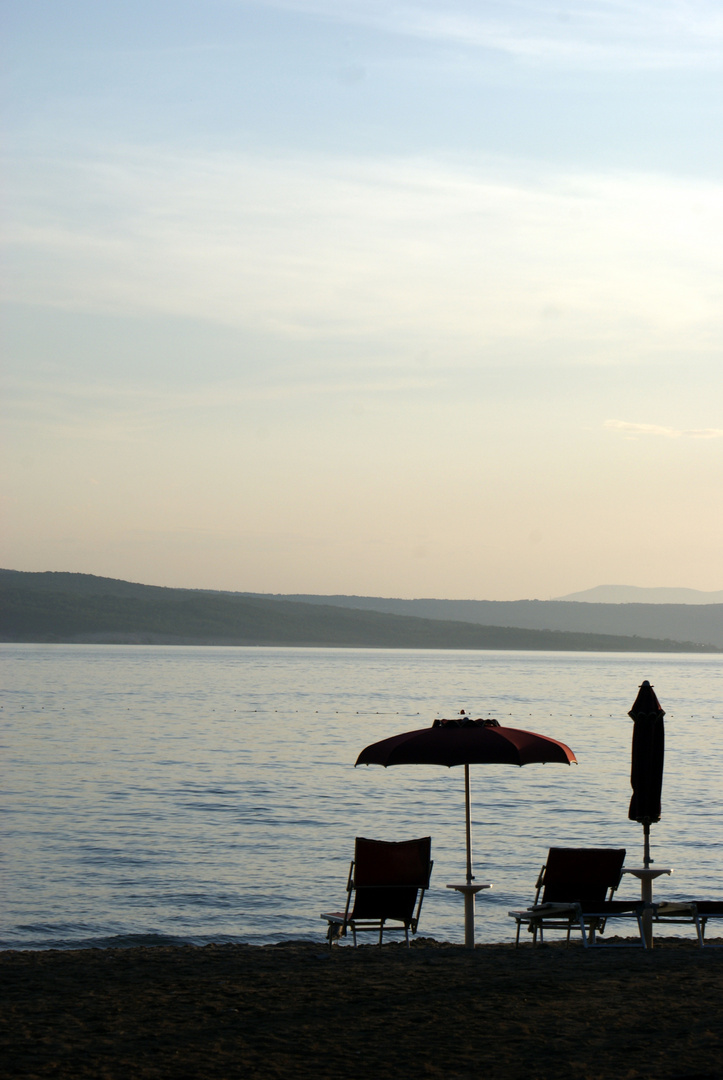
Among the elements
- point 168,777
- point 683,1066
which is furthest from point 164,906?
point 168,777

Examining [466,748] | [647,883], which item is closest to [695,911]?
[647,883]

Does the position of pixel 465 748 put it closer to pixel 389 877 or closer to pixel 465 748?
pixel 465 748

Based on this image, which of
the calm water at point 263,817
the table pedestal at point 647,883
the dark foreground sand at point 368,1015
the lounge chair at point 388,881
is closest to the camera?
the dark foreground sand at point 368,1015

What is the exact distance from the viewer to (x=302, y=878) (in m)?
19.0

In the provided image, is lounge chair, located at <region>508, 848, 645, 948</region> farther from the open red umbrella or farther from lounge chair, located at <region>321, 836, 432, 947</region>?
lounge chair, located at <region>321, 836, 432, 947</region>

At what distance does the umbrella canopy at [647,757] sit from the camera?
1134 cm

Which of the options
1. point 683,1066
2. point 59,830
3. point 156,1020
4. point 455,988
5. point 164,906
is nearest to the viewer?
point 683,1066

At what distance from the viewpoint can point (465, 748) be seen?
34.2 feet

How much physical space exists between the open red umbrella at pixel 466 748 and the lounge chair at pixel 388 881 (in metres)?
0.74

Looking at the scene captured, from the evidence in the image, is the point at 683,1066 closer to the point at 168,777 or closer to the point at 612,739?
the point at 168,777

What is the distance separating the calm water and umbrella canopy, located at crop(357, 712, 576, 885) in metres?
5.05

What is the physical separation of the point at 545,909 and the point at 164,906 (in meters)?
7.50

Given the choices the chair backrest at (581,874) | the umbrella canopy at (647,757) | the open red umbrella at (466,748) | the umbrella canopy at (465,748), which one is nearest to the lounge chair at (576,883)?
the chair backrest at (581,874)

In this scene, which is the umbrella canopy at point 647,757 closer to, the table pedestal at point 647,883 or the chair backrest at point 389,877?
the table pedestal at point 647,883
